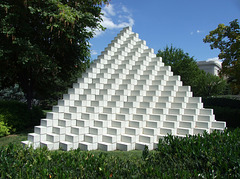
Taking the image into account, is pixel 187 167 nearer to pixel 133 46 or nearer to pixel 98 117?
pixel 98 117

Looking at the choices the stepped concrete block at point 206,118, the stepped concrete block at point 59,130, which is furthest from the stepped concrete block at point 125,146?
the stepped concrete block at point 206,118

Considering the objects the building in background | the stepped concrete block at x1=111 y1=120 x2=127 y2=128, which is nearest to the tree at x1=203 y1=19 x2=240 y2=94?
the stepped concrete block at x1=111 y1=120 x2=127 y2=128

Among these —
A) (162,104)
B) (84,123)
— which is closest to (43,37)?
(84,123)

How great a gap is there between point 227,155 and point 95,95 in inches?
240

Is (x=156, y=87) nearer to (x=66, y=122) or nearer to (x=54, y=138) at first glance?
(x=66, y=122)

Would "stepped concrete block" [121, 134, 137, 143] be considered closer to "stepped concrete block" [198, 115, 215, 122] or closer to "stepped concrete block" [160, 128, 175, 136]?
"stepped concrete block" [160, 128, 175, 136]

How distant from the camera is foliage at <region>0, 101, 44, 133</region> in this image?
37.0 ft

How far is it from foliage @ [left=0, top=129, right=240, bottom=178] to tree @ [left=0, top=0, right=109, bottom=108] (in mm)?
7012

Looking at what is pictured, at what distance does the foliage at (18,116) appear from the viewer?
11.3m

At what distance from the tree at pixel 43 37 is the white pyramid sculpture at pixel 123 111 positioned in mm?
2398

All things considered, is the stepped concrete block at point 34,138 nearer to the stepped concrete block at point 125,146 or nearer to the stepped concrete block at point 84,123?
the stepped concrete block at point 84,123

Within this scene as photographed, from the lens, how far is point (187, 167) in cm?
412

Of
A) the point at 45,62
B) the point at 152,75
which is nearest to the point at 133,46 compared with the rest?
the point at 152,75

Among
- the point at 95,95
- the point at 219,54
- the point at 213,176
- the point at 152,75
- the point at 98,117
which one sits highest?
the point at 219,54
